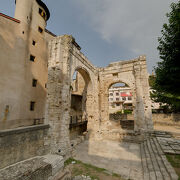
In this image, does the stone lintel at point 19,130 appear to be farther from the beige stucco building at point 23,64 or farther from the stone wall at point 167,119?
the stone wall at point 167,119

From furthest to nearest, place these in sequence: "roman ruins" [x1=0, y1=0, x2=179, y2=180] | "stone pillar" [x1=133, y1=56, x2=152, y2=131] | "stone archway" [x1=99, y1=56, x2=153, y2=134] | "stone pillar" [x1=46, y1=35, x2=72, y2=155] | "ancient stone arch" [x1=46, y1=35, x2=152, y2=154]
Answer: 1. "stone archway" [x1=99, y1=56, x2=153, y2=134]
2. "stone pillar" [x1=133, y1=56, x2=152, y2=131]
3. "ancient stone arch" [x1=46, y1=35, x2=152, y2=154]
4. "stone pillar" [x1=46, y1=35, x2=72, y2=155]
5. "roman ruins" [x1=0, y1=0, x2=179, y2=180]

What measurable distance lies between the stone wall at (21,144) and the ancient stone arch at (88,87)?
667mm

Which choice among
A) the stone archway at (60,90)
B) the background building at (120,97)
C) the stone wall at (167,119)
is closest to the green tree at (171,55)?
the stone archway at (60,90)

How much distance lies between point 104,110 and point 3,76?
10197 mm

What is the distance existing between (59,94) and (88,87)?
195 inches

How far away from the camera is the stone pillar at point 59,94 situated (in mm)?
6020

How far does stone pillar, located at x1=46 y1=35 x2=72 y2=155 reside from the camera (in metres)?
6.02

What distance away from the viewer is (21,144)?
14.3 feet

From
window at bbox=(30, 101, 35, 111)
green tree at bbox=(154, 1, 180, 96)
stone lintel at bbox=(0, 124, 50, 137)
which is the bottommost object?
stone lintel at bbox=(0, 124, 50, 137)

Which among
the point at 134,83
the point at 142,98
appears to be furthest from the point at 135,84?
the point at 142,98

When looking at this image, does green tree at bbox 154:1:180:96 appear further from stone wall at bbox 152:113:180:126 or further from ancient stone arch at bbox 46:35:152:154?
stone wall at bbox 152:113:180:126

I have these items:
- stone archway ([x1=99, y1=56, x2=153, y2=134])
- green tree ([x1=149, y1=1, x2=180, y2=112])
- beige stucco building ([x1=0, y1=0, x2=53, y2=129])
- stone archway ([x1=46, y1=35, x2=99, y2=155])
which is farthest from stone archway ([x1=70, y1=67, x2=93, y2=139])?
green tree ([x1=149, y1=1, x2=180, y2=112])

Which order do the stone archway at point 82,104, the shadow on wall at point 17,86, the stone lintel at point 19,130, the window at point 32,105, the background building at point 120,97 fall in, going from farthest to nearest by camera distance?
the background building at point 120,97 < the window at point 32,105 < the stone archway at point 82,104 < the shadow on wall at point 17,86 < the stone lintel at point 19,130

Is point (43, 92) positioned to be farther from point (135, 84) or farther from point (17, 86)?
point (135, 84)
